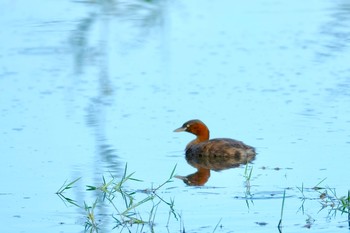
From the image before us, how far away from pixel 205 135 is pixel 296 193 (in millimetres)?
2491

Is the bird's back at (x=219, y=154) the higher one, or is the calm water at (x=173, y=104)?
the calm water at (x=173, y=104)

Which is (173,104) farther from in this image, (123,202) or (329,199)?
(329,199)

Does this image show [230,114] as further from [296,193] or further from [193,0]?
[193,0]

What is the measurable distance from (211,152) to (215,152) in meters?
0.06

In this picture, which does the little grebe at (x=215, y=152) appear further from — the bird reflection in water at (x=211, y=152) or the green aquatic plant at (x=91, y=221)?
the green aquatic plant at (x=91, y=221)

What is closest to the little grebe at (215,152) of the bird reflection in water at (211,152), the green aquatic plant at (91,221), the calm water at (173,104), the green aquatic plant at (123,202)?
the bird reflection in water at (211,152)

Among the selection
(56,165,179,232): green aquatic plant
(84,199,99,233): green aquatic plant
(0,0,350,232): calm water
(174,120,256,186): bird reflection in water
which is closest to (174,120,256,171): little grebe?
(174,120,256,186): bird reflection in water

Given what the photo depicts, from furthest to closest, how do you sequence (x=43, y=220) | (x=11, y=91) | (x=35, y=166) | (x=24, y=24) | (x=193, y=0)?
(x=193, y=0), (x=24, y=24), (x=11, y=91), (x=35, y=166), (x=43, y=220)

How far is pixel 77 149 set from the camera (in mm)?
9883

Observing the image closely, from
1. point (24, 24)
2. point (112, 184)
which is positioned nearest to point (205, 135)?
point (112, 184)

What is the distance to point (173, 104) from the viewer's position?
37.7 feet

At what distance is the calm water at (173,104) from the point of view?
317 inches

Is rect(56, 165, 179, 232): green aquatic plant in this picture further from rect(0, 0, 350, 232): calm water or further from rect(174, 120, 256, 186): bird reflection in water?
rect(174, 120, 256, 186): bird reflection in water

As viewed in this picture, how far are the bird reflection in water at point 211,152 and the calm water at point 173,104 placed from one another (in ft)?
0.38
